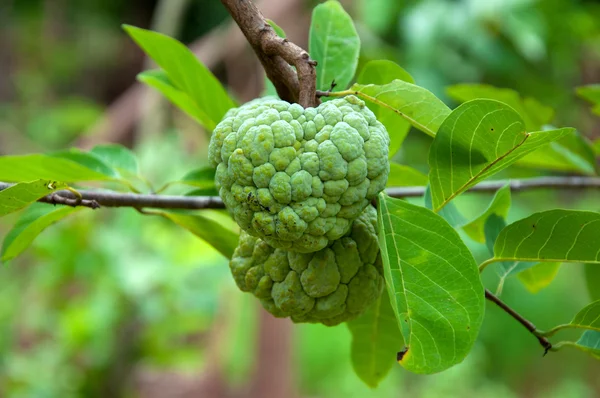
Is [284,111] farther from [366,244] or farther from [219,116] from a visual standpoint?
[219,116]

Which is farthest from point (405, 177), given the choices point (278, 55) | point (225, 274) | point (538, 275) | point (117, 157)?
point (225, 274)

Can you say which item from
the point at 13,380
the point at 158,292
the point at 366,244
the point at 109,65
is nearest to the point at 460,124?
the point at 366,244

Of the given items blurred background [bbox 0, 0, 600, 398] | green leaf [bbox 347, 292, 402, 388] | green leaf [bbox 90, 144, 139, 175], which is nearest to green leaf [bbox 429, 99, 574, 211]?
green leaf [bbox 347, 292, 402, 388]

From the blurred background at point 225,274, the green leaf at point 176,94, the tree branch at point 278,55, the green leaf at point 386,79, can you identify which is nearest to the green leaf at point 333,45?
the green leaf at point 386,79

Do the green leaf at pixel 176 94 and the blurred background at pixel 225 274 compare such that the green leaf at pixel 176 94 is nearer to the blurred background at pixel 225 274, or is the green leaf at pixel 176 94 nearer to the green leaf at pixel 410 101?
the green leaf at pixel 410 101

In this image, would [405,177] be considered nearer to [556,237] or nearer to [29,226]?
[556,237]

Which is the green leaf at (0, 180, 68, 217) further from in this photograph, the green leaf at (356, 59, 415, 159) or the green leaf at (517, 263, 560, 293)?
the green leaf at (517, 263, 560, 293)

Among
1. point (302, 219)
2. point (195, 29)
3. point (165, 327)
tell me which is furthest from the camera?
point (195, 29)
